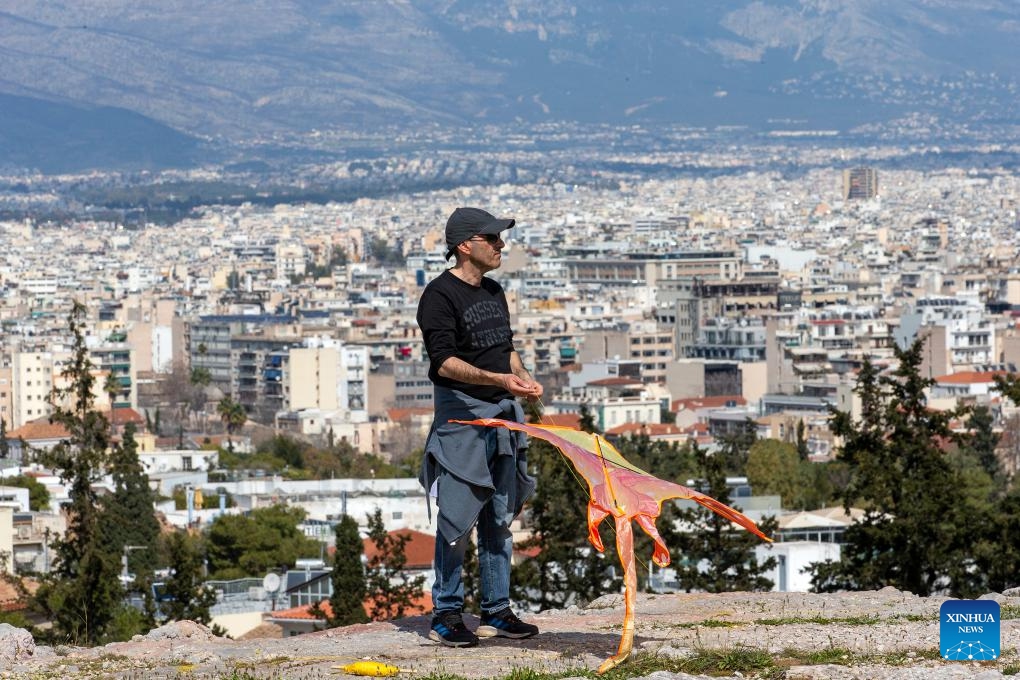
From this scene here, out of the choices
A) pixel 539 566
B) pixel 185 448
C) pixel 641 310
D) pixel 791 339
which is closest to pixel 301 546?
pixel 539 566

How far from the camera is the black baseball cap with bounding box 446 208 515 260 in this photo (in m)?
8.20

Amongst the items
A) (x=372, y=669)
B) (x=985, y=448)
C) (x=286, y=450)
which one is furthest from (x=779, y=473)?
(x=372, y=669)

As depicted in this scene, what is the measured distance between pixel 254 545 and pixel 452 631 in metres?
27.8

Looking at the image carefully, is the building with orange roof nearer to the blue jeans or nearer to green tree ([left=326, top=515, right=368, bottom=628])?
green tree ([left=326, top=515, right=368, bottom=628])

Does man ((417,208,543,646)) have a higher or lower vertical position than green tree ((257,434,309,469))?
higher

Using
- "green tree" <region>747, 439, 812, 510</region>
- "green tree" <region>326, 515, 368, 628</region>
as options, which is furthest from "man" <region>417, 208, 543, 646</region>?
"green tree" <region>747, 439, 812, 510</region>

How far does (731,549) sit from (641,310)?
88.1 metres

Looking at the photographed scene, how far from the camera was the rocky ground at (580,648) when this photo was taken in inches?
292

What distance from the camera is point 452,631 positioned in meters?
8.15

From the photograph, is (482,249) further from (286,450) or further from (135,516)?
(286,450)

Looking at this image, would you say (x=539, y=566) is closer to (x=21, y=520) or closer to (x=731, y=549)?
(x=731, y=549)

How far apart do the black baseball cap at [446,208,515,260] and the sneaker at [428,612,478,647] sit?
1097 mm

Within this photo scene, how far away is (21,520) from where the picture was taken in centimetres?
3494

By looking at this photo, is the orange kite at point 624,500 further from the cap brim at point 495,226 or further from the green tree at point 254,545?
the green tree at point 254,545
